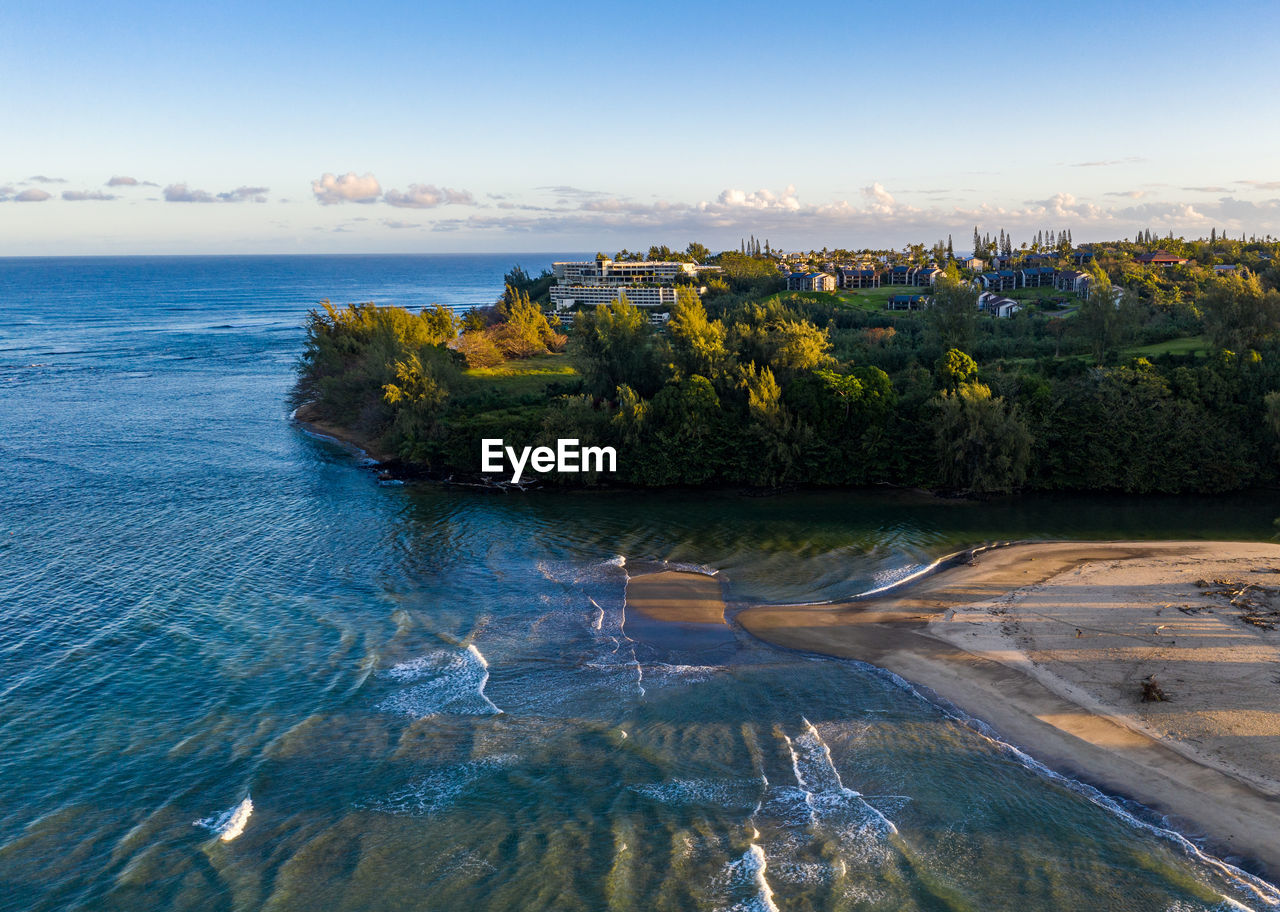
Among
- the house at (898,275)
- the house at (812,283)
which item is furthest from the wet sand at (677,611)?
the house at (898,275)

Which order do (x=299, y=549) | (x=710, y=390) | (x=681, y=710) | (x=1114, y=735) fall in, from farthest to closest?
(x=710, y=390) < (x=299, y=549) < (x=681, y=710) < (x=1114, y=735)

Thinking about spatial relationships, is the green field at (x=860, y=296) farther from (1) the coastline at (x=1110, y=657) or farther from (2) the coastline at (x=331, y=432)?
(1) the coastline at (x=1110, y=657)

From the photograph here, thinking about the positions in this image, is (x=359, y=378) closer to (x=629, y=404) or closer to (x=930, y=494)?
(x=629, y=404)

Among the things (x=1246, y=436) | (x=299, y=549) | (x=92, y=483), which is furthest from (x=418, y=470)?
(x=1246, y=436)

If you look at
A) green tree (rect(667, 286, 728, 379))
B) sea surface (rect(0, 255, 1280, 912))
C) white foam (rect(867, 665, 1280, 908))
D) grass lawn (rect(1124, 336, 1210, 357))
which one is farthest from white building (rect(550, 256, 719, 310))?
white foam (rect(867, 665, 1280, 908))

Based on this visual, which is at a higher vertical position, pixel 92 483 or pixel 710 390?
pixel 710 390

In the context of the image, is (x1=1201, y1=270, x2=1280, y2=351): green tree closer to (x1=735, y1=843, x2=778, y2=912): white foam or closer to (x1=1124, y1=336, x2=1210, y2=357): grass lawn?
(x1=1124, y1=336, x2=1210, y2=357): grass lawn
